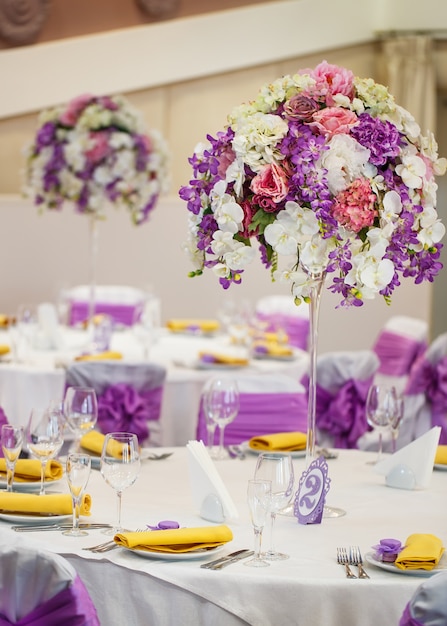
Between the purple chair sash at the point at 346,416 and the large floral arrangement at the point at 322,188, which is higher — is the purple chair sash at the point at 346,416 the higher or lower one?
the lower one

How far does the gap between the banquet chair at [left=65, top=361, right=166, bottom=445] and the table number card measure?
1.76m

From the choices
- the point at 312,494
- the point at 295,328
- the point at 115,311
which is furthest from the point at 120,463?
the point at 115,311

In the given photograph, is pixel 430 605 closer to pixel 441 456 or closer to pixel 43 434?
pixel 43 434

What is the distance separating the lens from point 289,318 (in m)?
7.40

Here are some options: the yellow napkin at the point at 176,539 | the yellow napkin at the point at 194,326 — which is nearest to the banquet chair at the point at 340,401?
the yellow napkin at the point at 194,326

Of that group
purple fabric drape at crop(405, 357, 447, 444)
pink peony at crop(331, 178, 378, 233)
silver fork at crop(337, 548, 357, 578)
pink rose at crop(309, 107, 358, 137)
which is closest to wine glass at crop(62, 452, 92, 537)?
silver fork at crop(337, 548, 357, 578)

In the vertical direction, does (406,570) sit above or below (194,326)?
below

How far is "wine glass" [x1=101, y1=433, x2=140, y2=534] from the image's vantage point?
94.3 inches

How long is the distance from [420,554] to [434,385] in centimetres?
276

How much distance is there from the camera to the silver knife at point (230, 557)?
2.20m

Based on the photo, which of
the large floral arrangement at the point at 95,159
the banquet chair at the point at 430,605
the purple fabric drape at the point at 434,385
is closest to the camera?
the banquet chair at the point at 430,605

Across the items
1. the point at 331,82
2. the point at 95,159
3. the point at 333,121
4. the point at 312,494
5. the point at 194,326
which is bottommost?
the point at 312,494

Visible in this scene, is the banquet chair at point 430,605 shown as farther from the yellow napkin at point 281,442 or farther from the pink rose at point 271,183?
the yellow napkin at point 281,442

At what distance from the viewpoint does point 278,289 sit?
866 cm
